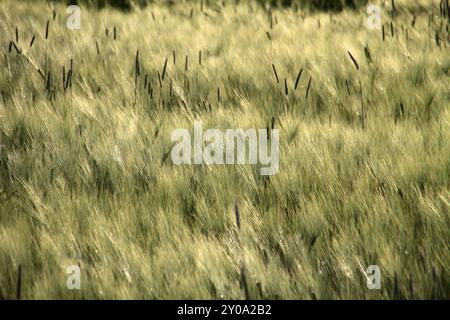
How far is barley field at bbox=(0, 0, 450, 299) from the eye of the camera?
1482 mm

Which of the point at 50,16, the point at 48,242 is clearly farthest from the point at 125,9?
the point at 48,242

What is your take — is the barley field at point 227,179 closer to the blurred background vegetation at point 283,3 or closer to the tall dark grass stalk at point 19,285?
the tall dark grass stalk at point 19,285

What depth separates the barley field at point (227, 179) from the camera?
58.4 inches

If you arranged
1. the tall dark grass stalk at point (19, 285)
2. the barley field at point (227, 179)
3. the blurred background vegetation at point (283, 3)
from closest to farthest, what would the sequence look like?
1. the tall dark grass stalk at point (19, 285)
2. the barley field at point (227, 179)
3. the blurred background vegetation at point (283, 3)

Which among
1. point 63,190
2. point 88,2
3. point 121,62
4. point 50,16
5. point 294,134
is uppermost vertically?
point 88,2

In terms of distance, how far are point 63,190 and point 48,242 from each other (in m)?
0.32

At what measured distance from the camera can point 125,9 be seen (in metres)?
5.91

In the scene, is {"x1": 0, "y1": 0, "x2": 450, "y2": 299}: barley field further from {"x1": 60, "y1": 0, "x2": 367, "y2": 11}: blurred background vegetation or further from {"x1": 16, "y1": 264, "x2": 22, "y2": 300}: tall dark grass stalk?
{"x1": 60, "y1": 0, "x2": 367, "y2": 11}: blurred background vegetation

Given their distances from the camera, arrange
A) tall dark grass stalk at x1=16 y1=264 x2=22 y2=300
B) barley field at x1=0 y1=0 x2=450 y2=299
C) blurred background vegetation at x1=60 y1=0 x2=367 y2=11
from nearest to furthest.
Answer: tall dark grass stalk at x1=16 y1=264 x2=22 y2=300 → barley field at x1=0 y1=0 x2=450 y2=299 → blurred background vegetation at x1=60 y1=0 x2=367 y2=11

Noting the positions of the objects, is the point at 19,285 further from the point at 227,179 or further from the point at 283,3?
the point at 283,3

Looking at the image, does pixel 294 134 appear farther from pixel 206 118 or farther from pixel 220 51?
pixel 220 51

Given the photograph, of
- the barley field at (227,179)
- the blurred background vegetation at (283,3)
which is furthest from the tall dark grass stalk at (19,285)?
the blurred background vegetation at (283,3)

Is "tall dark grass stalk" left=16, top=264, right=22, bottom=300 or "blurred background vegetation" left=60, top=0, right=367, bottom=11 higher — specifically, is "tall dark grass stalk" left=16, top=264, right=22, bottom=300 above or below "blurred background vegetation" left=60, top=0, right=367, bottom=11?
below

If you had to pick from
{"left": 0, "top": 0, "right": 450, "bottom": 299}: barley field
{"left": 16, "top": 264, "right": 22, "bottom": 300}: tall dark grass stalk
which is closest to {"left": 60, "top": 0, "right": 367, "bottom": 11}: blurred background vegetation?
{"left": 0, "top": 0, "right": 450, "bottom": 299}: barley field
